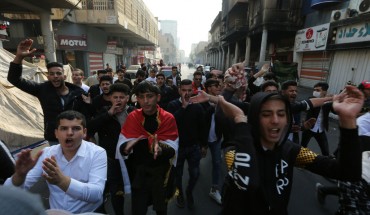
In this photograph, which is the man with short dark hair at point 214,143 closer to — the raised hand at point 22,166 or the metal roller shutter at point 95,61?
the raised hand at point 22,166

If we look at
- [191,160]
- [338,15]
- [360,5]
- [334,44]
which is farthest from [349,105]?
[338,15]

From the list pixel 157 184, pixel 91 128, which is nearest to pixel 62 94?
pixel 91 128

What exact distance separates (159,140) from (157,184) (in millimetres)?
502

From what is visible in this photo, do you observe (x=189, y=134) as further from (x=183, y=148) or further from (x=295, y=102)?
(x=295, y=102)

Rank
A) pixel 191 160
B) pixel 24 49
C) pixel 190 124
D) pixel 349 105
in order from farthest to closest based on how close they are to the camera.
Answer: pixel 191 160 < pixel 190 124 < pixel 24 49 < pixel 349 105

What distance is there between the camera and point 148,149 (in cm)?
261

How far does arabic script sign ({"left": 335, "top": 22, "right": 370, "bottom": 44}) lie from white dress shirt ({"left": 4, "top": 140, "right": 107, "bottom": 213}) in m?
12.8

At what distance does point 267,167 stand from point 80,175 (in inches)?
60.9

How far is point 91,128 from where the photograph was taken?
2.94 metres

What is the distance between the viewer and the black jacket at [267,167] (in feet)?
4.61

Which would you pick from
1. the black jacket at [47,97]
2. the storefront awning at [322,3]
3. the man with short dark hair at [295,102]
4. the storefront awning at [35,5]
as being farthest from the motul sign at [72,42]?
the man with short dark hair at [295,102]

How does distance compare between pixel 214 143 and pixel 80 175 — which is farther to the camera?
pixel 214 143

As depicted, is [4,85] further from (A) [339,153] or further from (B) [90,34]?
(B) [90,34]

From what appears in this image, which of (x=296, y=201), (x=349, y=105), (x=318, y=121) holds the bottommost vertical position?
(x=296, y=201)
